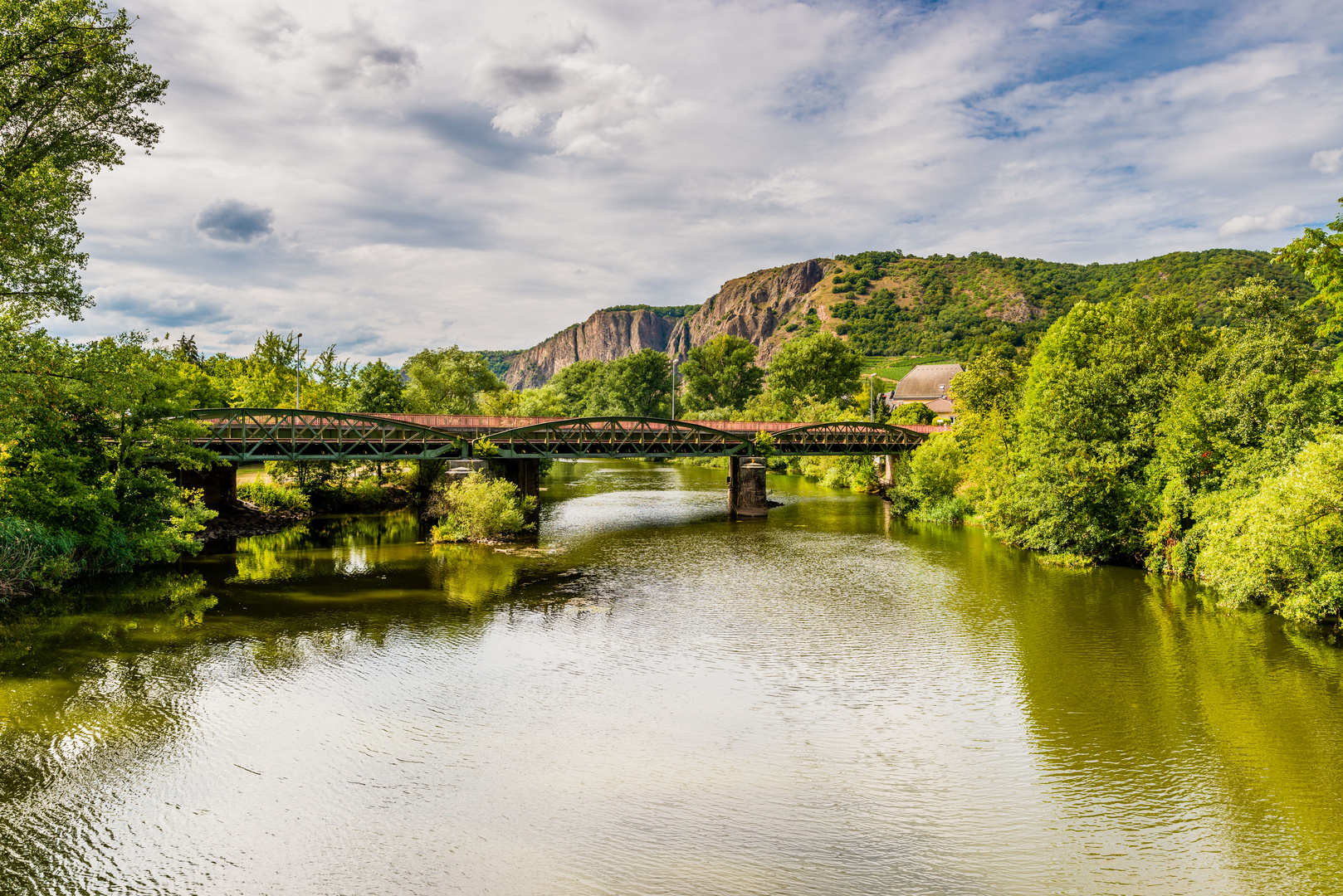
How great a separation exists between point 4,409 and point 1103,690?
29559mm

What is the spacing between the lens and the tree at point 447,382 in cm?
5994

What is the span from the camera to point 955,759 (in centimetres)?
1294

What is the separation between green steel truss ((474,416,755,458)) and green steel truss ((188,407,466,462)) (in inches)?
129

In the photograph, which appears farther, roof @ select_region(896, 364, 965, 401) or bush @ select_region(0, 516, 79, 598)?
roof @ select_region(896, 364, 965, 401)

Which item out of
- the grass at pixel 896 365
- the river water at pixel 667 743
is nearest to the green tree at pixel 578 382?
the grass at pixel 896 365

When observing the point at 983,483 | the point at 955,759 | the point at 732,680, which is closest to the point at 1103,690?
the point at 955,759

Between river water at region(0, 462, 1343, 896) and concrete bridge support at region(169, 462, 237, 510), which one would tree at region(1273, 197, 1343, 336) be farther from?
concrete bridge support at region(169, 462, 237, 510)

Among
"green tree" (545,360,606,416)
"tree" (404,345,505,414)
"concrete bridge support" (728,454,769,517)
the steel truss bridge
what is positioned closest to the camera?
the steel truss bridge

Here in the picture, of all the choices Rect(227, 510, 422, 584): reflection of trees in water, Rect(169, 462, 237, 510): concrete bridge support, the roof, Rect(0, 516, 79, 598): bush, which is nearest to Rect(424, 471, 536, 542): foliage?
Rect(227, 510, 422, 584): reflection of trees in water

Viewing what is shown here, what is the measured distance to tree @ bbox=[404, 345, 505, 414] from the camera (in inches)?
2360

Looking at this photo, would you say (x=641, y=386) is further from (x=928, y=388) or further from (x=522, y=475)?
(x=522, y=475)

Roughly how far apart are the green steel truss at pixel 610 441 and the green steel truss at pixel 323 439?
Answer: 328 cm

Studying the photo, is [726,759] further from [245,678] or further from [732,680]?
[245,678]

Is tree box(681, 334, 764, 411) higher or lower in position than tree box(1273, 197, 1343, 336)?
higher
